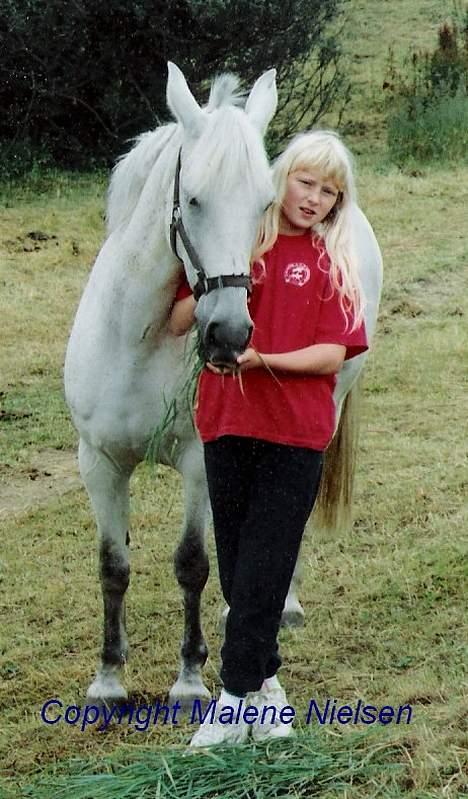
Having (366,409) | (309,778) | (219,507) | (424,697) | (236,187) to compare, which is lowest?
(366,409)

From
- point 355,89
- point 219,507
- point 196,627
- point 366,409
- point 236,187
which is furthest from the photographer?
point 355,89

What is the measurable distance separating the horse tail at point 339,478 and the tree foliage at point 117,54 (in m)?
6.84

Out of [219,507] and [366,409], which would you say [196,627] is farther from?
[366,409]

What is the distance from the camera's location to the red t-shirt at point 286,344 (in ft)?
9.75

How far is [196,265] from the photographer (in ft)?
9.75

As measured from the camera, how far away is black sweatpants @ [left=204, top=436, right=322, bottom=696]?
302 centimetres

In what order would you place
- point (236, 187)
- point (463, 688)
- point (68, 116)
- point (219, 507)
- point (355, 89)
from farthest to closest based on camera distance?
point (355, 89) → point (68, 116) → point (463, 688) → point (219, 507) → point (236, 187)

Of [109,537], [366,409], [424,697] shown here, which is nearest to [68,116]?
[366,409]

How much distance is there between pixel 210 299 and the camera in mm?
2824

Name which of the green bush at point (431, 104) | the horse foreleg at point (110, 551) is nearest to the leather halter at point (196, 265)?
the horse foreleg at point (110, 551)

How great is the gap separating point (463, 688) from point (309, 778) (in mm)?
830

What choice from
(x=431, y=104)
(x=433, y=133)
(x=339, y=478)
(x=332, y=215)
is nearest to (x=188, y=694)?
(x=339, y=478)

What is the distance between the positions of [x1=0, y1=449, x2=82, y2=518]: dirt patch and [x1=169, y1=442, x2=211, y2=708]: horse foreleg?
6.39ft

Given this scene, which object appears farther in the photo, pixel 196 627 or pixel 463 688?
pixel 196 627
